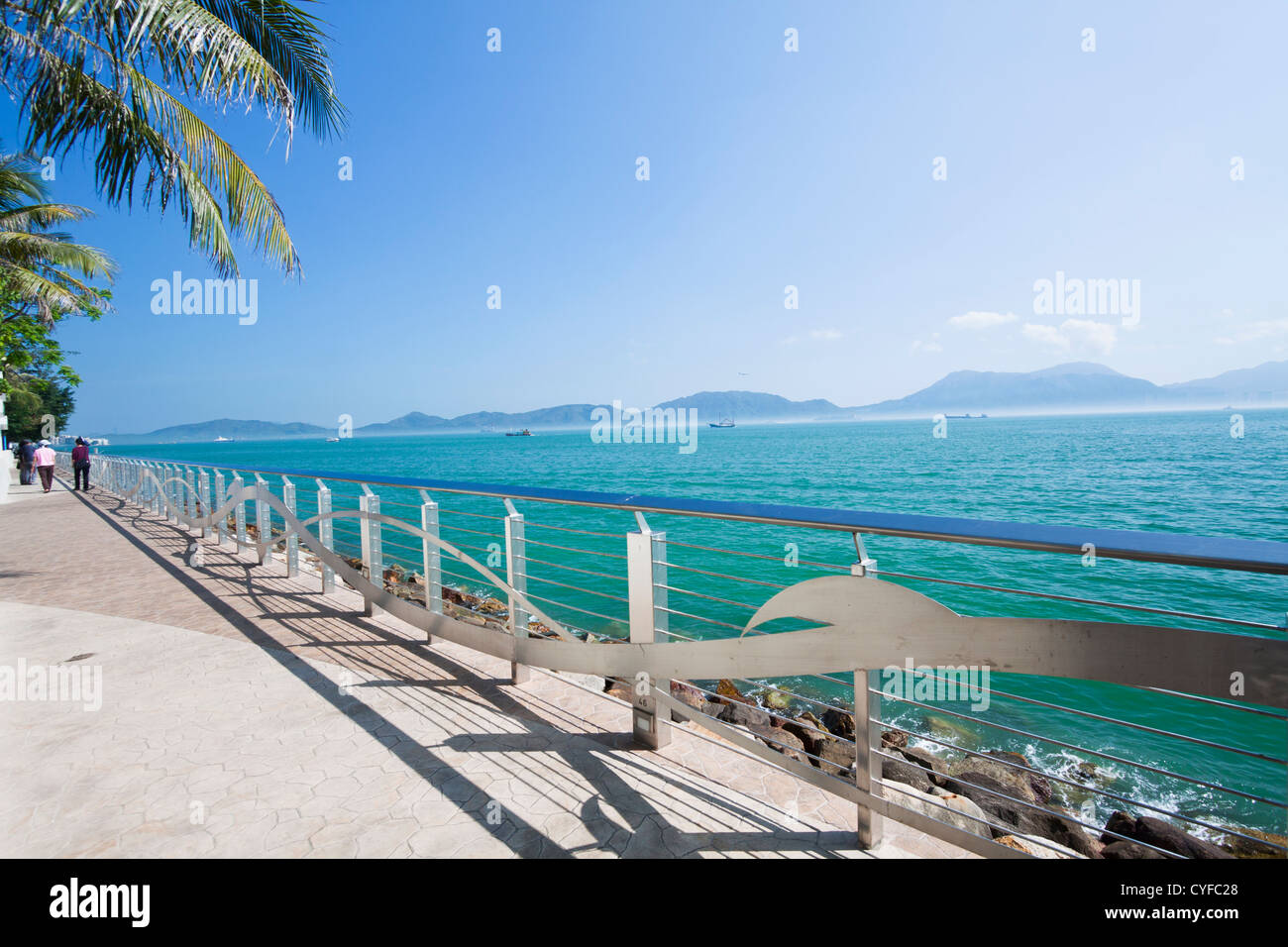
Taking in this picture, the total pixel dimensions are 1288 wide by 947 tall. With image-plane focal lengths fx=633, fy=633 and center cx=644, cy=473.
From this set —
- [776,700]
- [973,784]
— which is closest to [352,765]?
[973,784]

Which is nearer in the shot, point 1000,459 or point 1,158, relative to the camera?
point 1,158

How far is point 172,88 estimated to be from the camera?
257 inches

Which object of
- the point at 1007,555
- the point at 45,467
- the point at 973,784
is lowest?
the point at 1007,555

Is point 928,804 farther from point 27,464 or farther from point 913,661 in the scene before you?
point 27,464

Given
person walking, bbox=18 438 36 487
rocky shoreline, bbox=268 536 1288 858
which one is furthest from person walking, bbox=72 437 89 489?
rocky shoreline, bbox=268 536 1288 858

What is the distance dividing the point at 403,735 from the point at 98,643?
3.33m

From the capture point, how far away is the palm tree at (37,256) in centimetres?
1048

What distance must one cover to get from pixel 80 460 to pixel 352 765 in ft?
71.6

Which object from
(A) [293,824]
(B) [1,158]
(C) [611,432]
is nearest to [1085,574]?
(A) [293,824]

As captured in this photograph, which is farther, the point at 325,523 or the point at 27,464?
the point at 27,464
